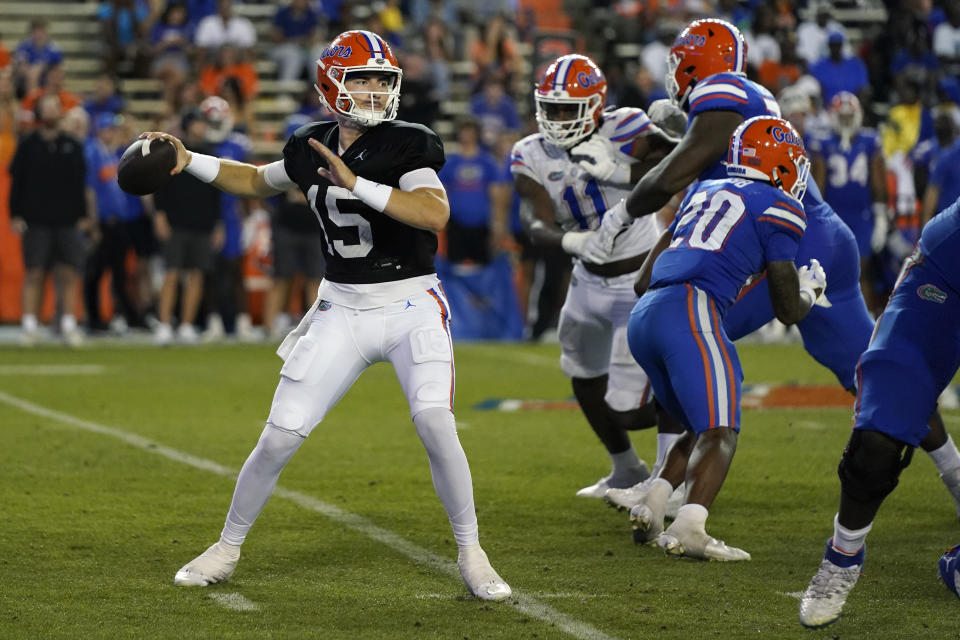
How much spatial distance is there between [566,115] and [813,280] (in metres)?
1.47

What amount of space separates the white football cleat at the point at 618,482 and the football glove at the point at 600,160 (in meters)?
1.22

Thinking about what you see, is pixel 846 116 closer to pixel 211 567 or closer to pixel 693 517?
pixel 693 517

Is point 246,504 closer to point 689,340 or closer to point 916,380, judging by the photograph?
point 689,340

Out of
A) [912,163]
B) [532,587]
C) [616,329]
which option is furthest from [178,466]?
[912,163]

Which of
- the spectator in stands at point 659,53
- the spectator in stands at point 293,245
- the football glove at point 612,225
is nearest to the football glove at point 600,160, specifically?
the football glove at point 612,225

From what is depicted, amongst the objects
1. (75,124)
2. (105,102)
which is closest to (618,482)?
(75,124)

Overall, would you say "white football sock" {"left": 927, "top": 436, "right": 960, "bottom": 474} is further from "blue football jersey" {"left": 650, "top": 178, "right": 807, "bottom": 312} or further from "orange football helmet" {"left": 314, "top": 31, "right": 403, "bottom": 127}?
"orange football helmet" {"left": 314, "top": 31, "right": 403, "bottom": 127}

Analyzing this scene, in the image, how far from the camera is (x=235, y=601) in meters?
4.46

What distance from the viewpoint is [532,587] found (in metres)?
4.66

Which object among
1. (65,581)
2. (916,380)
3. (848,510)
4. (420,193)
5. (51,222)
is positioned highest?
(420,193)

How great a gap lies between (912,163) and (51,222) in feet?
27.4

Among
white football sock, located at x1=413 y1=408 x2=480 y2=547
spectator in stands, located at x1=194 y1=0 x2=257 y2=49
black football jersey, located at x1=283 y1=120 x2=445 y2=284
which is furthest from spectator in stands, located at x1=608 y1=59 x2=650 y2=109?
white football sock, located at x1=413 y1=408 x2=480 y2=547

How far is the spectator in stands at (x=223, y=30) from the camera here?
16864 mm

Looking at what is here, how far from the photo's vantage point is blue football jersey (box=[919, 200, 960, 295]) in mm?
4141
